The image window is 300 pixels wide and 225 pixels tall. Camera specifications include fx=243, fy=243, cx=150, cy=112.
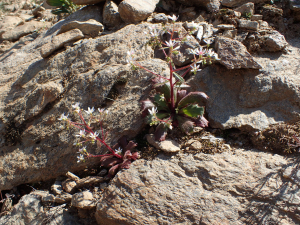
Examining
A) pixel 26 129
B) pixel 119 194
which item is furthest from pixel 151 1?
pixel 119 194

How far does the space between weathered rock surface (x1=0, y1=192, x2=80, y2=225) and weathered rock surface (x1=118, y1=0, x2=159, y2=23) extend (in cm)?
378

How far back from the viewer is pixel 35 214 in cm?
352

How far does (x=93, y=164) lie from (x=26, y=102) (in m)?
1.83

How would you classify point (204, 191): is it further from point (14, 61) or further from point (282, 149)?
point (14, 61)

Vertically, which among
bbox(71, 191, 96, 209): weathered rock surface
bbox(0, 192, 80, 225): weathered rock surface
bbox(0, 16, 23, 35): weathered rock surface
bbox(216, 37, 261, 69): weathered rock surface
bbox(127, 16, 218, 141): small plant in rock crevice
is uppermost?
bbox(216, 37, 261, 69): weathered rock surface

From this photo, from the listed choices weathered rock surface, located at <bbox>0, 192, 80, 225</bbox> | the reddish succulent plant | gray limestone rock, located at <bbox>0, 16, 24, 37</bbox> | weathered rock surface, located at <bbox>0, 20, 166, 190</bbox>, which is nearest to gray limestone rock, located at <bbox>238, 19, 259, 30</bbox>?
weathered rock surface, located at <bbox>0, 20, 166, 190</bbox>

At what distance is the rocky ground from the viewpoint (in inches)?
117

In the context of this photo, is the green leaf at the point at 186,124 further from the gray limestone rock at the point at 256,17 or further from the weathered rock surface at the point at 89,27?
the weathered rock surface at the point at 89,27

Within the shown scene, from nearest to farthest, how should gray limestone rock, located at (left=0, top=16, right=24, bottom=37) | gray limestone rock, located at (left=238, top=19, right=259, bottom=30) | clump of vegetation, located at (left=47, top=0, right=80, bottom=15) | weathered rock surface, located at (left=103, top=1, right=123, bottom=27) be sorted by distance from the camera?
gray limestone rock, located at (left=238, top=19, right=259, bottom=30) < weathered rock surface, located at (left=103, top=1, right=123, bottom=27) < clump of vegetation, located at (left=47, top=0, right=80, bottom=15) < gray limestone rock, located at (left=0, top=16, right=24, bottom=37)

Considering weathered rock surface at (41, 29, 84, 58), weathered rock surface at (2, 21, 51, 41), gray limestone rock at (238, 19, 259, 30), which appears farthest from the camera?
weathered rock surface at (2, 21, 51, 41)

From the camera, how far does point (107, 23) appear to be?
5.61 m

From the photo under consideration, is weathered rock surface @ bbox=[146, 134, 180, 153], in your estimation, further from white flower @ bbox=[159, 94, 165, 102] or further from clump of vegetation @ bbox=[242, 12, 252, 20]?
clump of vegetation @ bbox=[242, 12, 252, 20]

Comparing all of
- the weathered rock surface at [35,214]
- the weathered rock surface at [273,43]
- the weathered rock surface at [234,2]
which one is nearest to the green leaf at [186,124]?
the weathered rock surface at [35,214]

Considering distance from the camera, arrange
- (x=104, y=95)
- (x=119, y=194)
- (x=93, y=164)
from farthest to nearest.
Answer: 1. (x=104, y=95)
2. (x=93, y=164)
3. (x=119, y=194)
